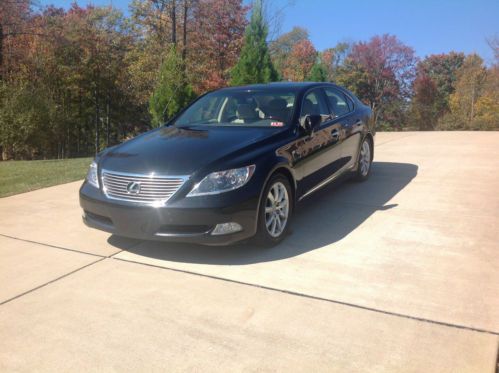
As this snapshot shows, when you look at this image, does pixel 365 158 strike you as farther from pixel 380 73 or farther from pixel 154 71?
pixel 380 73

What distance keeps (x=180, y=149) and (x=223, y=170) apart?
0.62 metres

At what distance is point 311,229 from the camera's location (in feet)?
15.9

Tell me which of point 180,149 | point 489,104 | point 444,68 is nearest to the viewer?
point 180,149

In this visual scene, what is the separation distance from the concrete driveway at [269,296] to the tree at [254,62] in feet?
32.8

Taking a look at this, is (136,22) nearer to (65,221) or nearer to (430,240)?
(65,221)

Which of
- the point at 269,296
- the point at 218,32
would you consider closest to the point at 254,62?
the point at 218,32

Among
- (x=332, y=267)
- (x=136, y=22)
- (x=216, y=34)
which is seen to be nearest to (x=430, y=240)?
(x=332, y=267)

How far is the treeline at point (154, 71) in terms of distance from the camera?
1630 centimetres

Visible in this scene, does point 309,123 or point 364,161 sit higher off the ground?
point 309,123

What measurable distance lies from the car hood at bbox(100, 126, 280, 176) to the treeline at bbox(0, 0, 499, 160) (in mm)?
9647

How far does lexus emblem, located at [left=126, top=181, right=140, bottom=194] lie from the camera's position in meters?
3.92

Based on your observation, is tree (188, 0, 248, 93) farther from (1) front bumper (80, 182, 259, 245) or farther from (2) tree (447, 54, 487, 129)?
(1) front bumper (80, 182, 259, 245)

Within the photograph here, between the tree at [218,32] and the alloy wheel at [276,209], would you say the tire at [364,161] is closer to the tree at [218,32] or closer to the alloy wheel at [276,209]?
the alloy wheel at [276,209]

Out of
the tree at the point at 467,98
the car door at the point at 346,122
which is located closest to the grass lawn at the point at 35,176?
the car door at the point at 346,122
